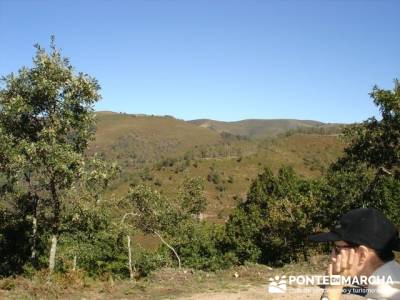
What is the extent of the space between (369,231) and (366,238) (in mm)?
47

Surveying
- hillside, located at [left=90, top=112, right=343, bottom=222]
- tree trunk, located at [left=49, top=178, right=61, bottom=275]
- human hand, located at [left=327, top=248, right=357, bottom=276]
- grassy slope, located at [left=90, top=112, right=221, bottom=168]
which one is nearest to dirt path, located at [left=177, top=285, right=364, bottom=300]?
tree trunk, located at [left=49, top=178, right=61, bottom=275]

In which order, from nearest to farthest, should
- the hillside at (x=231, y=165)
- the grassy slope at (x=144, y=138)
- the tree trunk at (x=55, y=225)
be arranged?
the tree trunk at (x=55, y=225) < the hillside at (x=231, y=165) < the grassy slope at (x=144, y=138)

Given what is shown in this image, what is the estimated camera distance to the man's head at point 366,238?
2.83m

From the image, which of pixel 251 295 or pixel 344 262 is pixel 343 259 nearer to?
pixel 344 262

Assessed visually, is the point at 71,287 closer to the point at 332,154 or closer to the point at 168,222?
the point at 168,222

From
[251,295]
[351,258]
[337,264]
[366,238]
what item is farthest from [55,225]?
[366,238]

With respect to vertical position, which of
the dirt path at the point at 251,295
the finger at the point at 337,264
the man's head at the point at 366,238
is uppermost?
the man's head at the point at 366,238

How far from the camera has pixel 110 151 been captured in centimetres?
14862

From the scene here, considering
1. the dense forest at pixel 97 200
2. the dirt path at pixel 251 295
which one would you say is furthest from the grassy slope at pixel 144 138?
the dirt path at pixel 251 295

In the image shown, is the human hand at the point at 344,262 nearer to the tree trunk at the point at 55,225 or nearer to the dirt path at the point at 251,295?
the dirt path at the point at 251,295

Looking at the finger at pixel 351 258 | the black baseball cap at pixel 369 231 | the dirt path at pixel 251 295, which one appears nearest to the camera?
the black baseball cap at pixel 369 231

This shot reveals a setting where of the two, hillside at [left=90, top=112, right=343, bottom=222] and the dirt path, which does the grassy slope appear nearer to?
hillside at [left=90, top=112, right=343, bottom=222]

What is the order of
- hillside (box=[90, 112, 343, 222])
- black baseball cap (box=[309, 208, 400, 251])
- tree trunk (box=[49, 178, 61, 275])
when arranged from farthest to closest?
hillside (box=[90, 112, 343, 222])
tree trunk (box=[49, 178, 61, 275])
black baseball cap (box=[309, 208, 400, 251])

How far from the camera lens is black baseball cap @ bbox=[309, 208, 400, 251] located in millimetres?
2824
